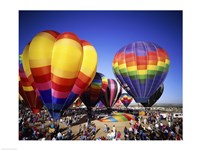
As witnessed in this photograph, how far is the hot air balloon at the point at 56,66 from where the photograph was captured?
525 centimetres

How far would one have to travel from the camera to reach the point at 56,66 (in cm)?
525

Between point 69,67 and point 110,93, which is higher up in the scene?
point 69,67

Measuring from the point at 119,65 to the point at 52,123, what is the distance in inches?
103

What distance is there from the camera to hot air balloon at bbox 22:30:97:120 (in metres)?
5.25

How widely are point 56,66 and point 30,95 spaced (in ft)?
4.65

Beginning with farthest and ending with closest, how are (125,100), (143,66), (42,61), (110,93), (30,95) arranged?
(125,100), (110,93), (143,66), (30,95), (42,61)

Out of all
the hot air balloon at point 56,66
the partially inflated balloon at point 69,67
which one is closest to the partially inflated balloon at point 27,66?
the hot air balloon at point 56,66

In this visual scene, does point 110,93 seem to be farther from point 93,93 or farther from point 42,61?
point 42,61

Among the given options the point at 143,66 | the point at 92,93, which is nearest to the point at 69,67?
the point at 143,66

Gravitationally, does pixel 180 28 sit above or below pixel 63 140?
above
